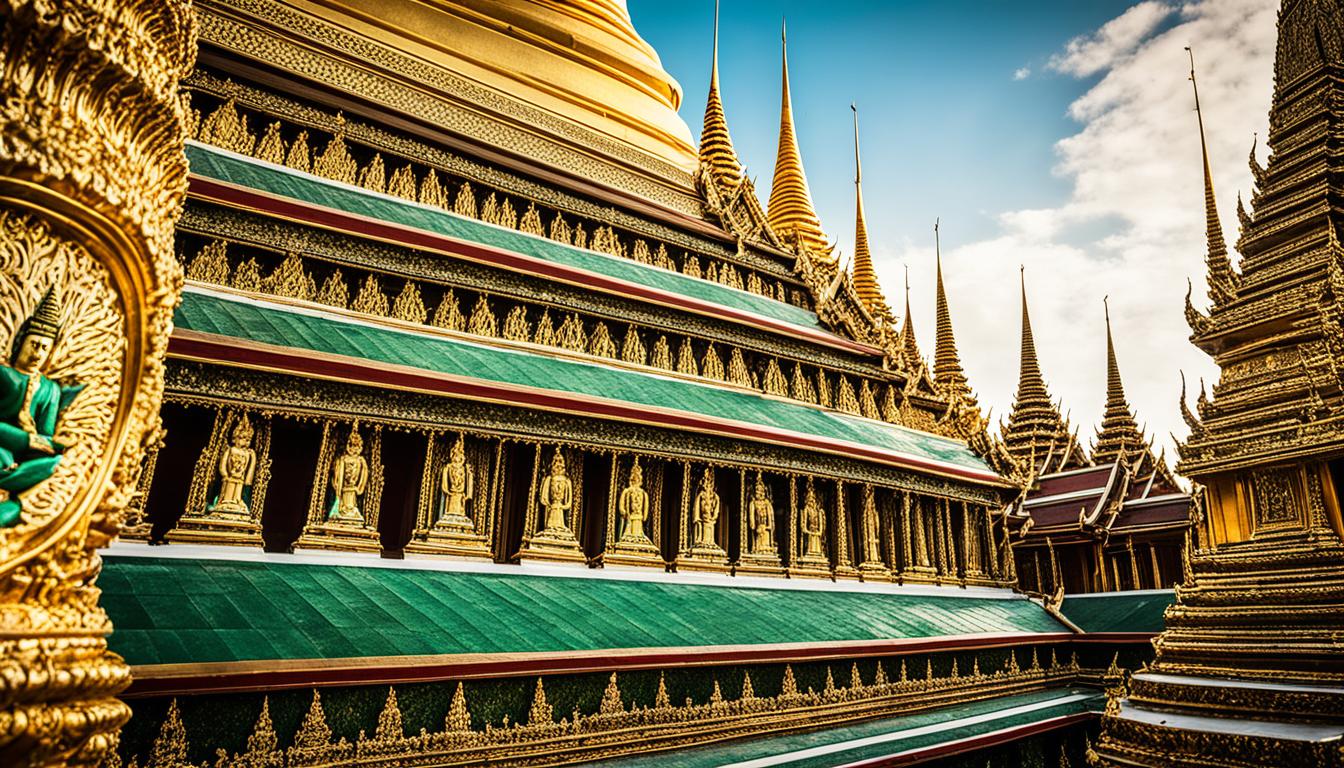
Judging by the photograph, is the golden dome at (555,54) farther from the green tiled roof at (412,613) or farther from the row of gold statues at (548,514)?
the green tiled roof at (412,613)

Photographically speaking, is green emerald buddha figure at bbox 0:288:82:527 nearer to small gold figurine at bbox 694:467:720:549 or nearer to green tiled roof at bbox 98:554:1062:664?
green tiled roof at bbox 98:554:1062:664

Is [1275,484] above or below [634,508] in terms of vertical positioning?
above

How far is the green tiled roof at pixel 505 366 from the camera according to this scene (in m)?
8.41

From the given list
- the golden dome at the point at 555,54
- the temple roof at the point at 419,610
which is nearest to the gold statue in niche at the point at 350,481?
the temple roof at the point at 419,610

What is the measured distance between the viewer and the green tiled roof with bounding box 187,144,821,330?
1017 centimetres

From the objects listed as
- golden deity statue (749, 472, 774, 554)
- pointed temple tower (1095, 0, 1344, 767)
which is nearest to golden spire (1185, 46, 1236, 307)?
pointed temple tower (1095, 0, 1344, 767)

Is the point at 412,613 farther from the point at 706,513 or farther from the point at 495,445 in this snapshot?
the point at 706,513

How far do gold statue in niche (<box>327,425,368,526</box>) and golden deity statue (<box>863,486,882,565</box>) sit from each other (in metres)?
7.98

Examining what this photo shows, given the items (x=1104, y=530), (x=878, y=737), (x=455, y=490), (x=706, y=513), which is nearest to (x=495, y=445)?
(x=455, y=490)

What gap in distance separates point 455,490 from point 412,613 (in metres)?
2.13

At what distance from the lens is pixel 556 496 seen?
9469mm

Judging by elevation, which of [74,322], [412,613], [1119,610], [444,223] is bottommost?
[1119,610]

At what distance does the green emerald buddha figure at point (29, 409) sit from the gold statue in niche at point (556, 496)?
7476 mm

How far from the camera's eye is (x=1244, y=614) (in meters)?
8.58
